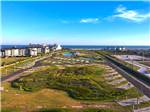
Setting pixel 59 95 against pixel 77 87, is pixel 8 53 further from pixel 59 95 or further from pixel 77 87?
pixel 59 95

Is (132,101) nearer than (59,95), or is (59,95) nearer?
(132,101)

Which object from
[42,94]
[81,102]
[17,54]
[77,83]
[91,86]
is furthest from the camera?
[17,54]

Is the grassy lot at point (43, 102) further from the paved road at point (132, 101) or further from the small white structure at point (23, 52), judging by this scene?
the small white structure at point (23, 52)

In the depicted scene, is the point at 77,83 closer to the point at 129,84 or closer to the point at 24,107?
the point at 129,84

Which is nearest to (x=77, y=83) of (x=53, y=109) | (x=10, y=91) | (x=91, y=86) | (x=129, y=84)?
(x=91, y=86)

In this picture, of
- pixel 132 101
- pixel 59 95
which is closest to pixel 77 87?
pixel 59 95

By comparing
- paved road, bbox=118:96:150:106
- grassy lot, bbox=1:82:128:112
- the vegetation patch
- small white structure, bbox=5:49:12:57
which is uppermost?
small white structure, bbox=5:49:12:57

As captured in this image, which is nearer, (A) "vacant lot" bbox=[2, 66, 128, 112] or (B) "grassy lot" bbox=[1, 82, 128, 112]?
(B) "grassy lot" bbox=[1, 82, 128, 112]

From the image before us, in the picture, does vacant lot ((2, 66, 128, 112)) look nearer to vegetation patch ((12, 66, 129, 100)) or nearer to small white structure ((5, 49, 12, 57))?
vegetation patch ((12, 66, 129, 100))

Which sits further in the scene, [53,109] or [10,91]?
[10,91]

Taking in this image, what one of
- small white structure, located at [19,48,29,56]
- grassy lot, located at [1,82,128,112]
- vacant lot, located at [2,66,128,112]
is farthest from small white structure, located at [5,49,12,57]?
grassy lot, located at [1,82,128,112]

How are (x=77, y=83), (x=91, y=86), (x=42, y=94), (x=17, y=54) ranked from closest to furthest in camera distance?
1. (x=42, y=94)
2. (x=91, y=86)
3. (x=77, y=83)
4. (x=17, y=54)
